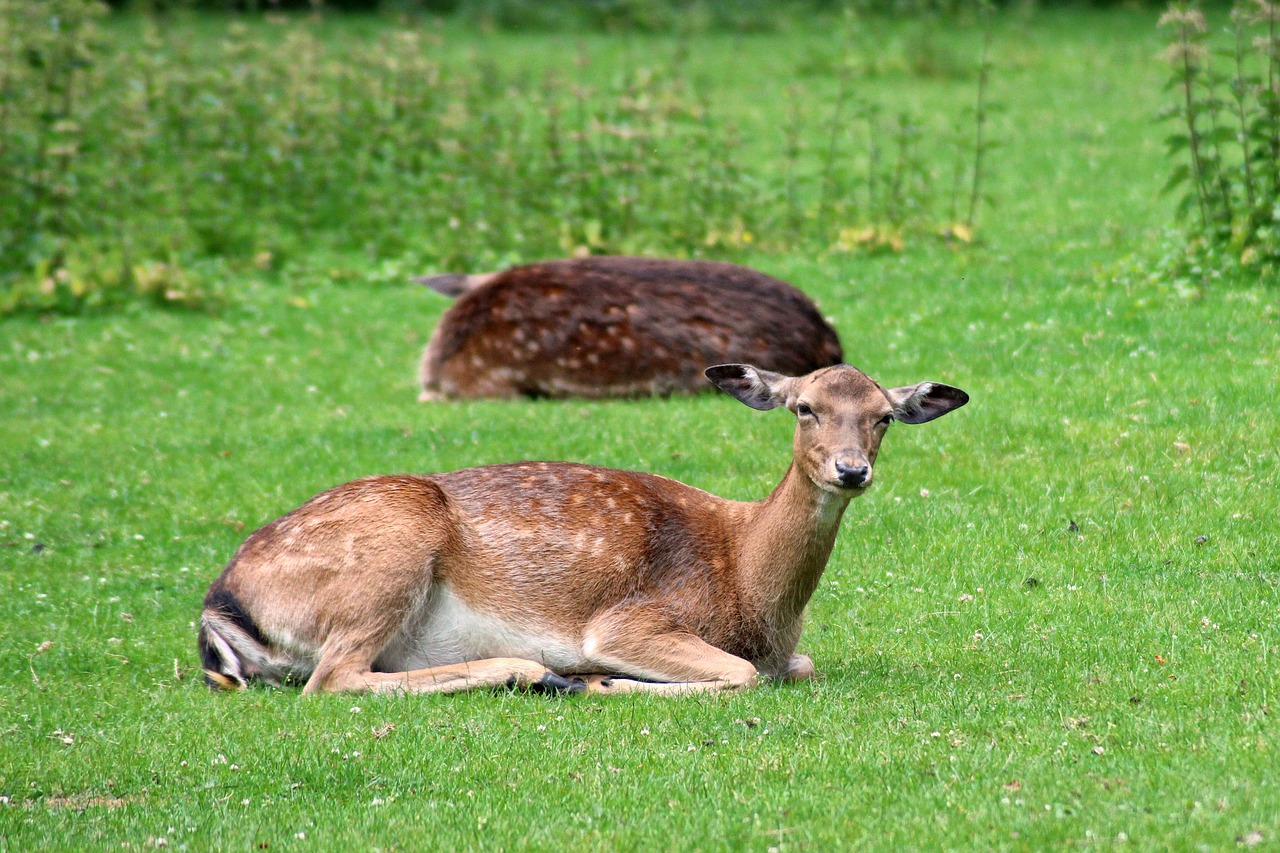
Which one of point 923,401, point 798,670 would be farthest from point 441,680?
point 923,401

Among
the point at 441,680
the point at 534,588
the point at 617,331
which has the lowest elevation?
the point at 617,331

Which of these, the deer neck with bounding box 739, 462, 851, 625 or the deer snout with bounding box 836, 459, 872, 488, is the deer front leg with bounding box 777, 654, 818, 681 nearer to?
the deer neck with bounding box 739, 462, 851, 625

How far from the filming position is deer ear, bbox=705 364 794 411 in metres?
7.22

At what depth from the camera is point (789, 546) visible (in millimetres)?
7062

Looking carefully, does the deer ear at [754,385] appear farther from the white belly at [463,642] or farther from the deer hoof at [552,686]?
the deer hoof at [552,686]

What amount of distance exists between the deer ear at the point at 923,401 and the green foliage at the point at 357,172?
30.1 feet

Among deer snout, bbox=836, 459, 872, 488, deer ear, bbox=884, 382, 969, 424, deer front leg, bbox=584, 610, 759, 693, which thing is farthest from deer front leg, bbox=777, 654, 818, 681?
deer ear, bbox=884, 382, 969, 424

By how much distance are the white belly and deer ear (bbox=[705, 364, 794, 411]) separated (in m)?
1.33

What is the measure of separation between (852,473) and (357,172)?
572 inches

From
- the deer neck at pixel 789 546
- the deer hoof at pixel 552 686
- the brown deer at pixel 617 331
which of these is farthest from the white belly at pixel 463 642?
the brown deer at pixel 617 331

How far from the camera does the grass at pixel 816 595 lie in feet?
17.3

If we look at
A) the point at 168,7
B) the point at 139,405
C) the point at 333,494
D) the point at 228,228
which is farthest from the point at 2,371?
the point at 168,7

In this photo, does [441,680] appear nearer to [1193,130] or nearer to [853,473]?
[853,473]

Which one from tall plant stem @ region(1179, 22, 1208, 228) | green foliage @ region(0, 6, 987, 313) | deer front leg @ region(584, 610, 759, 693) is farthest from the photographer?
green foliage @ region(0, 6, 987, 313)
